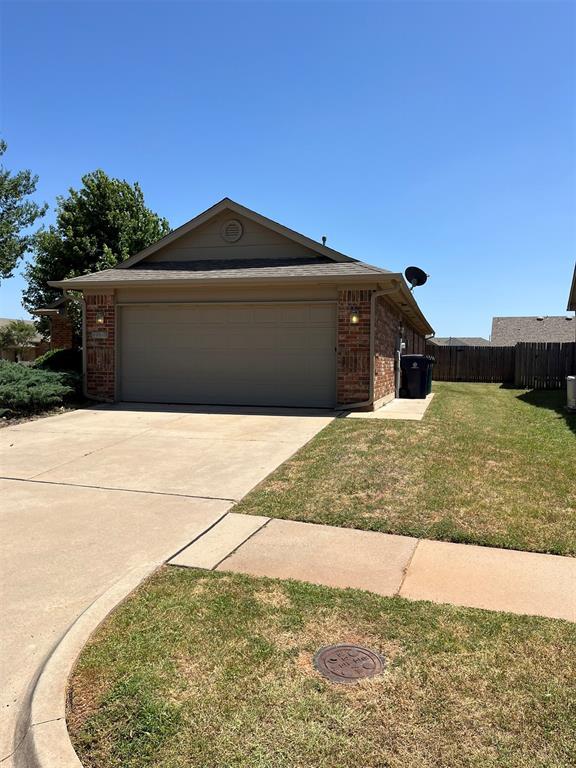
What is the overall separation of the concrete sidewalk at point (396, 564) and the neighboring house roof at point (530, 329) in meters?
30.9

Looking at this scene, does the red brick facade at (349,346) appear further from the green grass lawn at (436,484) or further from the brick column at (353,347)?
the green grass lawn at (436,484)

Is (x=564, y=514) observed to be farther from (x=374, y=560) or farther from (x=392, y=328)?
(x=392, y=328)

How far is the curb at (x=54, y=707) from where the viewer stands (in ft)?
6.98

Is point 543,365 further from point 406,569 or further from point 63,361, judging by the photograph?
point 406,569

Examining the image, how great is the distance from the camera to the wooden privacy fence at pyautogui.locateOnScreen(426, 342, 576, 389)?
20.1 metres

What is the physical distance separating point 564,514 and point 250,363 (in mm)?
8046

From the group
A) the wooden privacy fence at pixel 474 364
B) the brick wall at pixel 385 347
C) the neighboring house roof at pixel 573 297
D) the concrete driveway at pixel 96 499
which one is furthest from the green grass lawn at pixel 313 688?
the wooden privacy fence at pixel 474 364

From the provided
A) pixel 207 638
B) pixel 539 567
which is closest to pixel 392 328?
pixel 539 567

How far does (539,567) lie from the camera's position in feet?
12.8

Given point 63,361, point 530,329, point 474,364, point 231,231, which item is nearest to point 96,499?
point 63,361

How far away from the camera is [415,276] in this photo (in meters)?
18.0

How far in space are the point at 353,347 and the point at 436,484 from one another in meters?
5.55

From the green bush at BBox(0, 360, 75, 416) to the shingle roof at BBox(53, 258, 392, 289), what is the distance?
7.49 ft

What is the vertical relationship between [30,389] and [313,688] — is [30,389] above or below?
above
